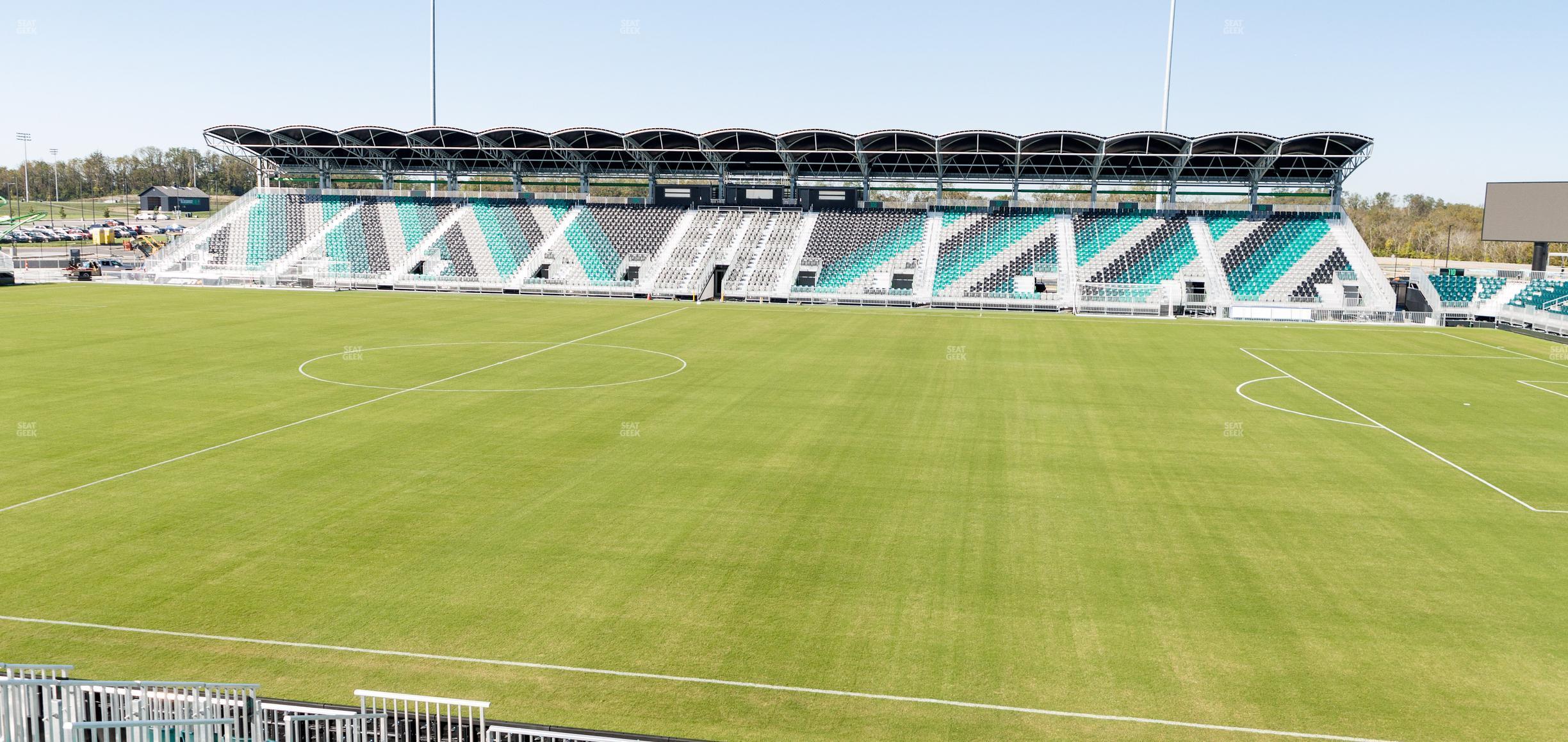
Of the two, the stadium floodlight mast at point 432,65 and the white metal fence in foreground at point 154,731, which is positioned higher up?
the stadium floodlight mast at point 432,65

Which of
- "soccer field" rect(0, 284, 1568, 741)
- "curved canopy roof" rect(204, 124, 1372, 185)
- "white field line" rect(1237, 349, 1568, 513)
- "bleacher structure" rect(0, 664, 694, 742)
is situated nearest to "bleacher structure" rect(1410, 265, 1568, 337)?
"curved canopy roof" rect(204, 124, 1372, 185)

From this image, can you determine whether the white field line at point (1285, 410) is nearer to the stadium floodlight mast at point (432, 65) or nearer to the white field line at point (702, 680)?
the white field line at point (702, 680)

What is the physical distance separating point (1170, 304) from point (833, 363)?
1163 inches

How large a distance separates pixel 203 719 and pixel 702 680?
4698 millimetres

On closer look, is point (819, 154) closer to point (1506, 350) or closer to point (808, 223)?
point (808, 223)

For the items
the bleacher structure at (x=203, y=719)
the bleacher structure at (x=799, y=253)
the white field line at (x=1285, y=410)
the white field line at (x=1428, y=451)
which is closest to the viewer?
the bleacher structure at (x=203, y=719)

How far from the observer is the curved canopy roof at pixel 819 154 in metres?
62.6

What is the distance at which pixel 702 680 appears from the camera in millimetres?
10672

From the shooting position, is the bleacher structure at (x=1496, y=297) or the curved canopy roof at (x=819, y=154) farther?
the curved canopy roof at (x=819, y=154)

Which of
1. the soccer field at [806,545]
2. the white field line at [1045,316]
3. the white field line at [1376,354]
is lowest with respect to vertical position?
the soccer field at [806,545]

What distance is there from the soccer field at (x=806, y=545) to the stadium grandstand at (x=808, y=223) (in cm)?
3035

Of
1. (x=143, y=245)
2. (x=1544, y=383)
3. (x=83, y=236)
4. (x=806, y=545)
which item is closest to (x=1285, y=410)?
(x=1544, y=383)

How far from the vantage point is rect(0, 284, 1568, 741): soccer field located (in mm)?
10578

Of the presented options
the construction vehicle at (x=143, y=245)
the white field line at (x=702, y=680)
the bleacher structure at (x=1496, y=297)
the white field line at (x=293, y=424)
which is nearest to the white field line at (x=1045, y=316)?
the bleacher structure at (x=1496, y=297)
